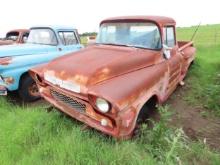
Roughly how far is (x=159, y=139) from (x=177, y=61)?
247 centimetres

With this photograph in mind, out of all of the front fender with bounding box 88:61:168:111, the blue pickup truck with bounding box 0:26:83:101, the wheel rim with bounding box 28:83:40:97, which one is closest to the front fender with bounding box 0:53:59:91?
the blue pickup truck with bounding box 0:26:83:101

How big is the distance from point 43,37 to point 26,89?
2048 millimetres

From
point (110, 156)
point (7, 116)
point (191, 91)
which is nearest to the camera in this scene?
point (110, 156)

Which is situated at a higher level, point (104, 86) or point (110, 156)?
point (104, 86)

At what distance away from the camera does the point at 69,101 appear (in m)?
4.10

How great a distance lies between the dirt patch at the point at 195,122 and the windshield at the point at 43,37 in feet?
11.7

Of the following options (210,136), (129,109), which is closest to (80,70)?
(129,109)

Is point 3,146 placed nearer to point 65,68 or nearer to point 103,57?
point 65,68

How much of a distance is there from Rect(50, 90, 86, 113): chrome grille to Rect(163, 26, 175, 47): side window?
2227mm

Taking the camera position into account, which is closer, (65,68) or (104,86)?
(104,86)

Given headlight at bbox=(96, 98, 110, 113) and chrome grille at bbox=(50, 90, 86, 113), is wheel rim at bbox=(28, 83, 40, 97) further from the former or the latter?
headlight at bbox=(96, 98, 110, 113)

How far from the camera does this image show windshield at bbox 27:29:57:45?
7.63 meters

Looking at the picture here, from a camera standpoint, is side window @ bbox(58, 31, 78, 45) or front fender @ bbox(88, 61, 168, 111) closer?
front fender @ bbox(88, 61, 168, 111)

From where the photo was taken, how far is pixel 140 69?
4496mm
